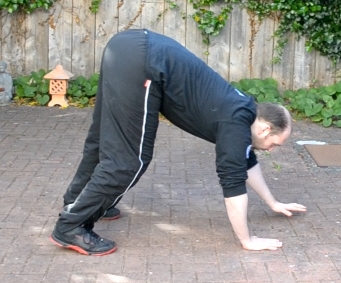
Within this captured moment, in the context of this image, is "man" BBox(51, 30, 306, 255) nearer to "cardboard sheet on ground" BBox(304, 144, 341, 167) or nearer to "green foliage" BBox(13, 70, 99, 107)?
"cardboard sheet on ground" BBox(304, 144, 341, 167)

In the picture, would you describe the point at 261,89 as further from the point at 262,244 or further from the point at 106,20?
the point at 262,244

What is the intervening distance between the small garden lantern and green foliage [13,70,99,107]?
0.10 metres

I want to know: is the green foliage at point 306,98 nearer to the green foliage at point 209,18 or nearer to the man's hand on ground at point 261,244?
the green foliage at point 209,18

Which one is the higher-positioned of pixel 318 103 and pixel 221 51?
pixel 221 51

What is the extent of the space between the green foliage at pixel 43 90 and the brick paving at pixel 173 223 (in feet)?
5.78

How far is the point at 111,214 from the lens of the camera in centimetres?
496

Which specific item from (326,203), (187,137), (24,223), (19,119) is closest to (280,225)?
(326,203)

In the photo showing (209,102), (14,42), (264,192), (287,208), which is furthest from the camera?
(14,42)

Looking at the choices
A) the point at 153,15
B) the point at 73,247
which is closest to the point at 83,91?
the point at 153,15

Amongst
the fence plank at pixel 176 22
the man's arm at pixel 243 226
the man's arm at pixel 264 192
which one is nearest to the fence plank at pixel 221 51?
the fence plank at pixel 176 22

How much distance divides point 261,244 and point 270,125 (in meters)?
0.79

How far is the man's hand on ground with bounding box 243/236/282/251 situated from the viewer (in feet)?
14.4

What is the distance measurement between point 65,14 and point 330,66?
3.45 m

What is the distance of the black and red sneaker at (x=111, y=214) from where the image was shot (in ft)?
16.3
